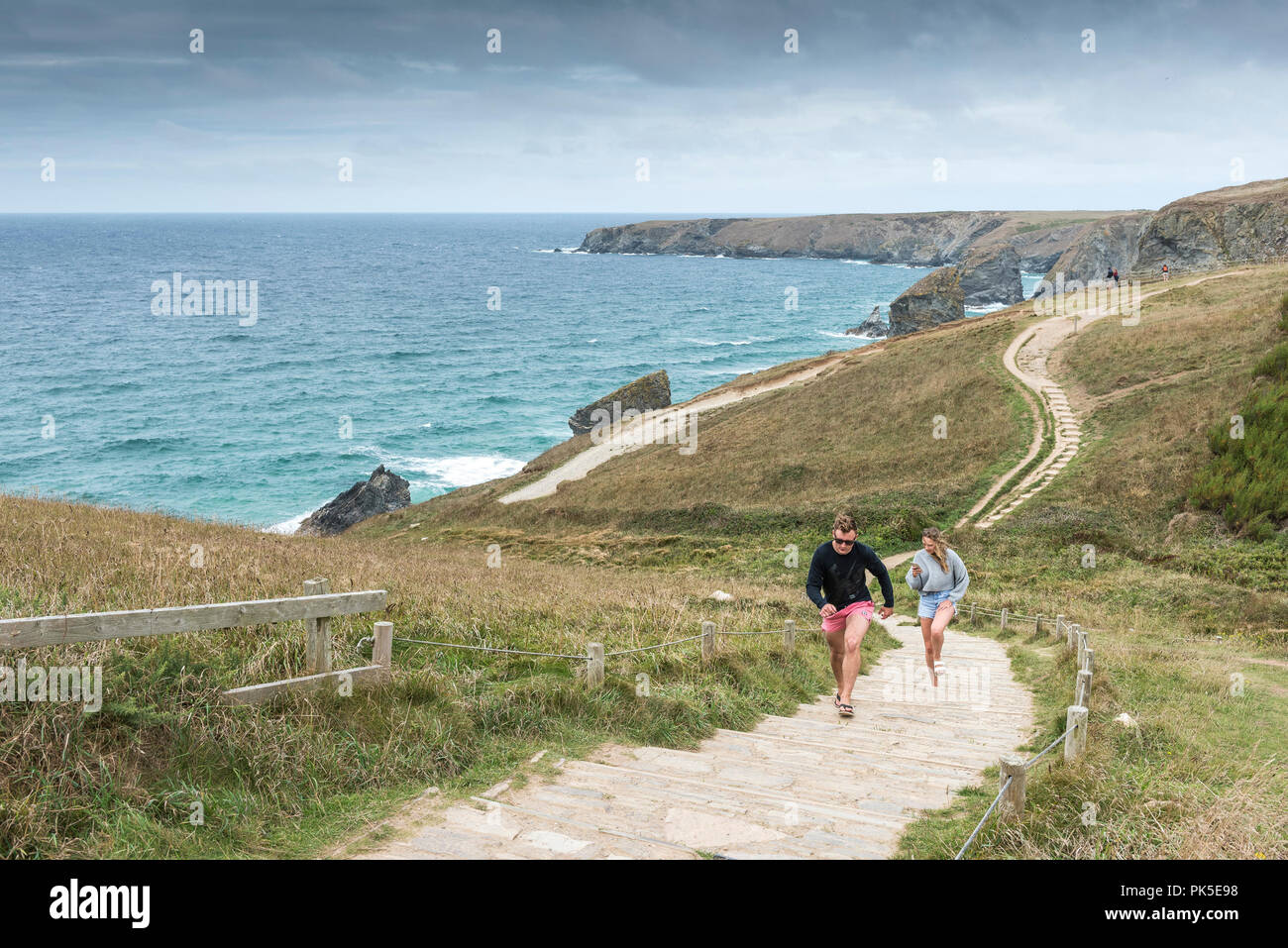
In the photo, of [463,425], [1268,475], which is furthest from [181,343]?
[1268,475]

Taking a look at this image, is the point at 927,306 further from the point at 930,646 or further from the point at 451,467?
the point at 930,646

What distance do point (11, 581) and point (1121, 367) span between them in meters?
42.2

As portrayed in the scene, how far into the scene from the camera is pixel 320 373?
92.5 meters

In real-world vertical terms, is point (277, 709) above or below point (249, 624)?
below

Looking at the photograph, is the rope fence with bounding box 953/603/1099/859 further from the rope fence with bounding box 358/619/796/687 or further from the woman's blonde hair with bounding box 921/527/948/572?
the rope fence with bounding box 358/619/796/687

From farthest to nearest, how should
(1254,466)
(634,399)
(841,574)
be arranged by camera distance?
(634,399)
(1254,466)
(841,574)

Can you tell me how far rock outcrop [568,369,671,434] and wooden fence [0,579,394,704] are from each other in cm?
5706

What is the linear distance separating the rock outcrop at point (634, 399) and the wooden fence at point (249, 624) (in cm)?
5706

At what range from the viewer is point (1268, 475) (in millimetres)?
25828

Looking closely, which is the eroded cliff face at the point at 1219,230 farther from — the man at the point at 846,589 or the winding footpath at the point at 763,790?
the man at the point at 846,589

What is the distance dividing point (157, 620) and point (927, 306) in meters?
91.3

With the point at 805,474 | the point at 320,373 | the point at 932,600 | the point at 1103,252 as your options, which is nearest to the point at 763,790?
the point at 932,600

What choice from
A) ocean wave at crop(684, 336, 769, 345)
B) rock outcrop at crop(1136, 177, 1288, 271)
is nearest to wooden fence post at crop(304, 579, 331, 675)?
rock outcrop at crop(1136, 177, 1288, 271)
